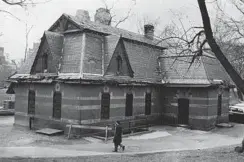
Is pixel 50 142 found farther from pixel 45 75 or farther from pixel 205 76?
pixel 205 76

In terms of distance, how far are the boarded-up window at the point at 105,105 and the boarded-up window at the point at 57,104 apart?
2.96 metres

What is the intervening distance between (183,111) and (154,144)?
7694mm

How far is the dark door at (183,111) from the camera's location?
24406 millimetres

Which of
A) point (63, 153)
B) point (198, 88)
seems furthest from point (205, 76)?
point (63, 153)

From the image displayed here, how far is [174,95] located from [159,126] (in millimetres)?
2944

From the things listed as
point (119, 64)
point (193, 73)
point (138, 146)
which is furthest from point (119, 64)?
point (138, 146)

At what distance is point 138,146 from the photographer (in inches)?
667

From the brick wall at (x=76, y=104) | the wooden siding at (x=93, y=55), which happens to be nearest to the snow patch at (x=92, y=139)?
the brick wall at (x=76, y=104)

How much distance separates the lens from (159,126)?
24906mm

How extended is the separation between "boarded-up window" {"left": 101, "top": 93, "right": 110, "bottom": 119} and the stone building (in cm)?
7

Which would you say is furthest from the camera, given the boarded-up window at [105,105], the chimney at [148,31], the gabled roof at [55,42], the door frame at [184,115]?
the chimney at [148,31]

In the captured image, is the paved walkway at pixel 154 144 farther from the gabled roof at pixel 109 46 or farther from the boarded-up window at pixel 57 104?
the gabled roof at pixel 109 46

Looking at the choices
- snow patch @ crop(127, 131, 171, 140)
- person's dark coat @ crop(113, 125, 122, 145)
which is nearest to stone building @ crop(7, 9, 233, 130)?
snow patch @ crop(127, 131, 171, 140)

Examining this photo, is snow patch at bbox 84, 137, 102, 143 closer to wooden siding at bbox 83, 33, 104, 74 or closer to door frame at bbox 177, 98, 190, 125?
wooden siding at bbox 83, 33, 104, 74
